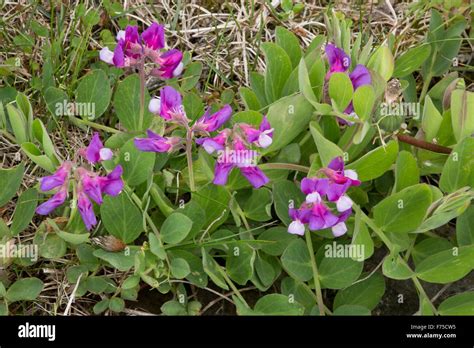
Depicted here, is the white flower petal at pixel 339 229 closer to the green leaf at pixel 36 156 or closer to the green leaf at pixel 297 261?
the green leaf at pixel 297 261

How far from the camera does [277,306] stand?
2006mm

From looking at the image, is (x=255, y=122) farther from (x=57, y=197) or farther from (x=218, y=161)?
(x=57, y=197)

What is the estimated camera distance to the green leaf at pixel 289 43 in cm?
221

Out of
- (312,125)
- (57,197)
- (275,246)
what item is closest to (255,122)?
(312,125)

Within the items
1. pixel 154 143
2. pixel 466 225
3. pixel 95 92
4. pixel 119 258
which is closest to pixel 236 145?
pixel 154 143

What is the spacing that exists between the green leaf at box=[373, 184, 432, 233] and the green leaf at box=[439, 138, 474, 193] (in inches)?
4.5

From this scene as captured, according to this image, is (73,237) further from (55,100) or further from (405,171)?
(405,171)

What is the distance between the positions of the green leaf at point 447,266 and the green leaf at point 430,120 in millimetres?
330

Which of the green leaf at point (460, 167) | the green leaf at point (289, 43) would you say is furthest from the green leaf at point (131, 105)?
the green leaf at point (460, 167)

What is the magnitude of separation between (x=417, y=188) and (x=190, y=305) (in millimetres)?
687

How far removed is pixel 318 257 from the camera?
2.11 metres

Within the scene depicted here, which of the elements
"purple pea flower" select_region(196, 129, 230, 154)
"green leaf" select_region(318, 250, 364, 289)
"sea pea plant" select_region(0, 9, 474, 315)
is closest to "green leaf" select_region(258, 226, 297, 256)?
"sea pea plant" select_region(0, 9, 474, 315)

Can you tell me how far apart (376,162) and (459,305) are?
430 millimetres

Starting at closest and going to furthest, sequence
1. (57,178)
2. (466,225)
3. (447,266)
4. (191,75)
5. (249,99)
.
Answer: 1. (57,178)
2. (447,266)
3. (466,225)
4. (249,99)
5. (191,75)
